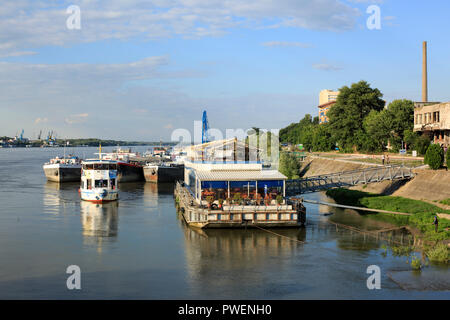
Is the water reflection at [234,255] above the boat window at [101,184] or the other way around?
the other way around

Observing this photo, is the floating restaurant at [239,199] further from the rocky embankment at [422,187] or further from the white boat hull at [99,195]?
the white boat hull at [99,195]

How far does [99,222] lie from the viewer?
44.3 metres

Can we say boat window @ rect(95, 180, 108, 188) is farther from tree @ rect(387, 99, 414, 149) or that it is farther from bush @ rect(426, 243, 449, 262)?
tree @ rect(387, 99, 414, 149)

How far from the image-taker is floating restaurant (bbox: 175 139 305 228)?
37781 millimetres

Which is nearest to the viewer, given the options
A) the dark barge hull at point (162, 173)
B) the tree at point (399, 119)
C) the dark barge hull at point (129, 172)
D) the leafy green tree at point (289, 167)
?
the leafy green tree at point (289, 167)

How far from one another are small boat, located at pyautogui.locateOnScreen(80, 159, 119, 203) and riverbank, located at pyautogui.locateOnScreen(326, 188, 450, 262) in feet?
92.1

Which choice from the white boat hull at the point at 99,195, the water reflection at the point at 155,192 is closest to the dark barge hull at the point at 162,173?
the water reflection at the point at 155,192

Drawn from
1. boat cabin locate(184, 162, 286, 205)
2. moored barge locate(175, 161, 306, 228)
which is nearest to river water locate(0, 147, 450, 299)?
moored barge locate(175, 161, 306, 228)

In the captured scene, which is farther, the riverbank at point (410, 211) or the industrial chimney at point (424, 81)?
the industrial chimney at point (424, 81)

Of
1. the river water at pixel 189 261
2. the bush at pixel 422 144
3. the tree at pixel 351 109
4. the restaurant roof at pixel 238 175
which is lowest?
the river water at pixel 189 261

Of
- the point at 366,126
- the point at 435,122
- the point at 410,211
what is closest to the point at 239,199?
the point at 410,211

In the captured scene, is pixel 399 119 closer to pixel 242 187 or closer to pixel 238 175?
pixel 238 175

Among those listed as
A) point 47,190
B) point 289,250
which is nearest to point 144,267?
point 289,250

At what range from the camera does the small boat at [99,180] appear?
5594cm
